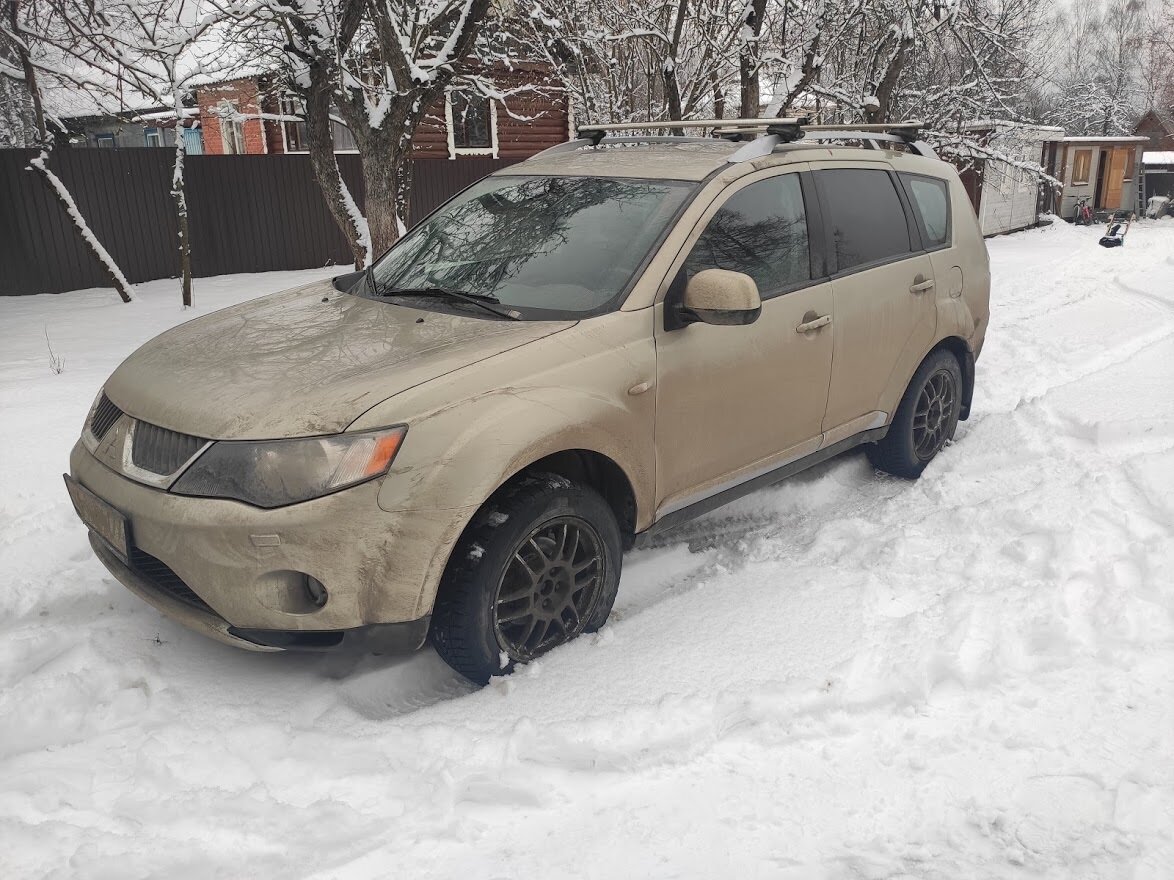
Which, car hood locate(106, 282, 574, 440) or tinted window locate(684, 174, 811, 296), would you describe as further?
tinted window locate(684, 174, 811, 296)

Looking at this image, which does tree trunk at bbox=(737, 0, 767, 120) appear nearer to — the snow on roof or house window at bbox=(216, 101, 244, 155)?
house window at bbox=(216, 101, 244, 155)

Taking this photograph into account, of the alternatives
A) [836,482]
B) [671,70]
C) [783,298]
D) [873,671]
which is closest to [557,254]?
[783,298]

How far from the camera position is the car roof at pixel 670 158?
12.8 feet

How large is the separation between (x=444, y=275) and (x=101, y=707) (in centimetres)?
200

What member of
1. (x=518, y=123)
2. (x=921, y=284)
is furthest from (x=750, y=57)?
(x=518, y=123)

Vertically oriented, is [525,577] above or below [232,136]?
below

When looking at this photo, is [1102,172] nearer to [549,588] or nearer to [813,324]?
[813,324]

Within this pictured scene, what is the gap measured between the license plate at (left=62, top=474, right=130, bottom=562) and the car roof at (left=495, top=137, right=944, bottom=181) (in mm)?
2275

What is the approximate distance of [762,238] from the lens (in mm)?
3951

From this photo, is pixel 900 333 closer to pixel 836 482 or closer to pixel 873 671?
pixel 836 482

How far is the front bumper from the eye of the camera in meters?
2.72

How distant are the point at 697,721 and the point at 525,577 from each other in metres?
0.73

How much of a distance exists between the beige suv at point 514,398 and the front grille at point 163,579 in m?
0.01

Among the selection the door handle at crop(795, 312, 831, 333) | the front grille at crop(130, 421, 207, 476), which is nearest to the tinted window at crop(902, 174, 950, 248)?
the door handle at crop(795, 312, 831, 333)
